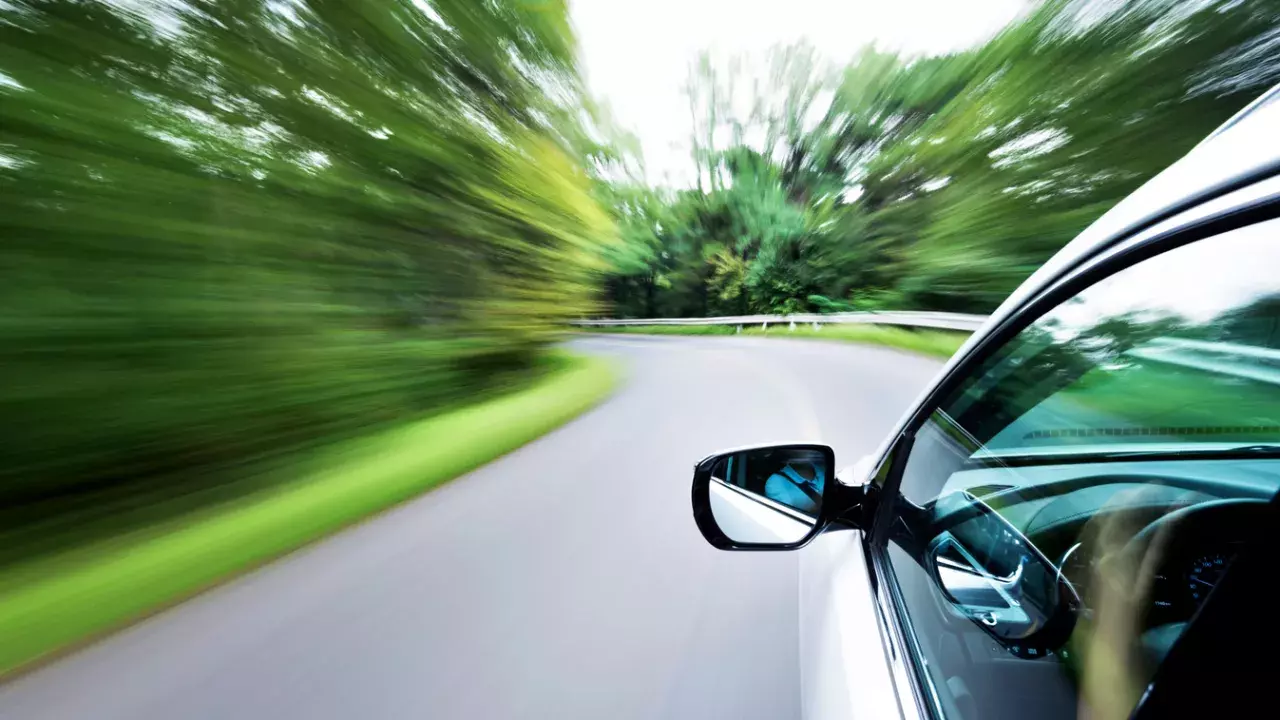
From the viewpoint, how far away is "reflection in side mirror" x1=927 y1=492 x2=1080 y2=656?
0.88 m

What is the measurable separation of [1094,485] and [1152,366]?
27cm

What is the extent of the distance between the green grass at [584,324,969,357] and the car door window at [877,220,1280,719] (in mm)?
3203

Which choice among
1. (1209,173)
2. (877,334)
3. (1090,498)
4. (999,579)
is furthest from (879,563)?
(877,334)

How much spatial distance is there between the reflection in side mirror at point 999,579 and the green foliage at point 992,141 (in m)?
6.44

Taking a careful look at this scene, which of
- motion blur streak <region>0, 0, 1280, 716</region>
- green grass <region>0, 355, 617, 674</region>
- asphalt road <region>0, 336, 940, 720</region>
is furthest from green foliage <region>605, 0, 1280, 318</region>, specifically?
green grass <region>0, 355, 617, 674</region>

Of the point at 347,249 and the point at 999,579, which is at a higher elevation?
the point at 347,249

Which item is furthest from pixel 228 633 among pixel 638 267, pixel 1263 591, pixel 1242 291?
pixel 638 267

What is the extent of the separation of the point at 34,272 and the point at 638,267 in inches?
825

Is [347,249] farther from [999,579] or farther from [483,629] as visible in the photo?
[999,579]

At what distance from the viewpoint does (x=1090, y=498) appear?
39.0 inches

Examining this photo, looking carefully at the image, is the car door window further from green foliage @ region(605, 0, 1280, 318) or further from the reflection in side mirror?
green foliage @ region(605, 0, 1280, 318)

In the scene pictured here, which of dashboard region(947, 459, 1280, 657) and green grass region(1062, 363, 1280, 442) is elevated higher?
green grass region(1062, 363, 1280, 442)

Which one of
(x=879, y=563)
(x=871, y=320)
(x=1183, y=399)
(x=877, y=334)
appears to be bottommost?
(x=877, y=334)

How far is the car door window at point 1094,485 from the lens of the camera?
2.37 ft
